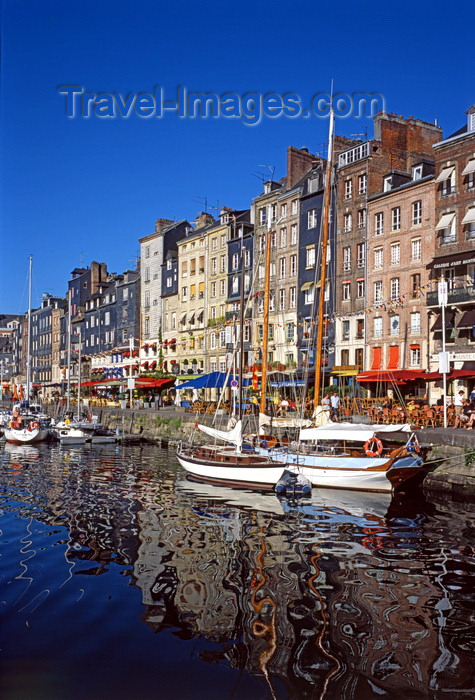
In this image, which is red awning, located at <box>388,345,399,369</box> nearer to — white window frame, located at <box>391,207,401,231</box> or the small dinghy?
white window frame, located at <box>391,207,401,231</box>

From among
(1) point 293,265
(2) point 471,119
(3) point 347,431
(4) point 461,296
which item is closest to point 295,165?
(1) point 293,265

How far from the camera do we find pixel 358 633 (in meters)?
10.8

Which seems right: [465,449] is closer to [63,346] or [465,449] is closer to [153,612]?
[153,612]

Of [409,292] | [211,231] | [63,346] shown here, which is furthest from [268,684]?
[63,346]

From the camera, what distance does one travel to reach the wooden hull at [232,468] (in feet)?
84.0

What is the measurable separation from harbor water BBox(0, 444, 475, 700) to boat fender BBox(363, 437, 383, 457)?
310 centimetres

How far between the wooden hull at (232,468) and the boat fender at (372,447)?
3441mm

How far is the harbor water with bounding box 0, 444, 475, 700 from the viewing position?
9148 mm

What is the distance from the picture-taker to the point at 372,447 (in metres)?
26.0

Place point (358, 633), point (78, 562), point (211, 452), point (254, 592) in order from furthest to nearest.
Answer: point (211, 452), point (78, 562), point (254, 592), point (358, 633)

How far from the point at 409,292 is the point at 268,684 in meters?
38.4

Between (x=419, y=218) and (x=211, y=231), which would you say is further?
(x=211, y=231)

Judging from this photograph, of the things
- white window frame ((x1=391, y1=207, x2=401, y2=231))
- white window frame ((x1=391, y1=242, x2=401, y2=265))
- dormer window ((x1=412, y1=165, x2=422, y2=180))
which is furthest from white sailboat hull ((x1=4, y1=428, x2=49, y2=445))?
dormer window ((x1=412, y1=165, x2=422, y2=180))

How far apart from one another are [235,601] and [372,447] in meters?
14.8
